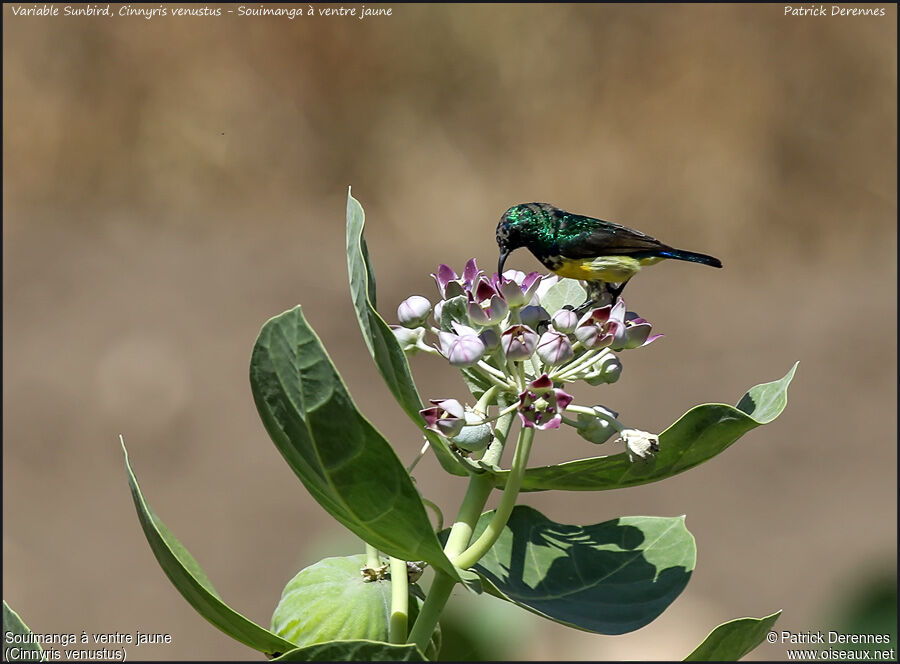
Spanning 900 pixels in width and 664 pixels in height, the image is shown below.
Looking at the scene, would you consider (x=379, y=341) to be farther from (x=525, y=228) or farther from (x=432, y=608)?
(x=525, y=228)

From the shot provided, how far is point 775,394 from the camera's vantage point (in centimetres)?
167

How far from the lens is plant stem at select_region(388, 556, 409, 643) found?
1627mm

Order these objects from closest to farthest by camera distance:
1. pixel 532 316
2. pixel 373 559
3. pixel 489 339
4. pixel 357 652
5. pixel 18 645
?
pixel 357 652 → pixel 18 645 → pixel 489 339 → pixel 532 316 → pixel 373 559

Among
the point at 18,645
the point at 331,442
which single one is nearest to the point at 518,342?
the point at 331,442

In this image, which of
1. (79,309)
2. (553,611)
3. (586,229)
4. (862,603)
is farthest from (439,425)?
(79,309)

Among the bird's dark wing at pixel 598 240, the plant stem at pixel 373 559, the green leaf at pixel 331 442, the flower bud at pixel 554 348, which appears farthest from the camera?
the bird's dark wing at pixel 598 240

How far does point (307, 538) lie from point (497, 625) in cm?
667

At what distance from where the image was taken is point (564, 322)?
168 cm

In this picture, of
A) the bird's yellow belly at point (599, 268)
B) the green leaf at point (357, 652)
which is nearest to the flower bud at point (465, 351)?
the green leaf at point (357, 652)

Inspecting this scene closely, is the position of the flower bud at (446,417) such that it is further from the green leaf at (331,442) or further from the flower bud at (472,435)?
the green leaf at (331,442)

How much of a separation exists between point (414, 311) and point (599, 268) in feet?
1.81

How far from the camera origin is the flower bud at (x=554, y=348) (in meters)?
1.61

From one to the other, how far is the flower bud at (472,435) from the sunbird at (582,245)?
0.68 metres

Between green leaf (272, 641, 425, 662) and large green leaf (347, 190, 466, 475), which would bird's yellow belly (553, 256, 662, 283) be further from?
green leaf (272, 641, 425, 662)
